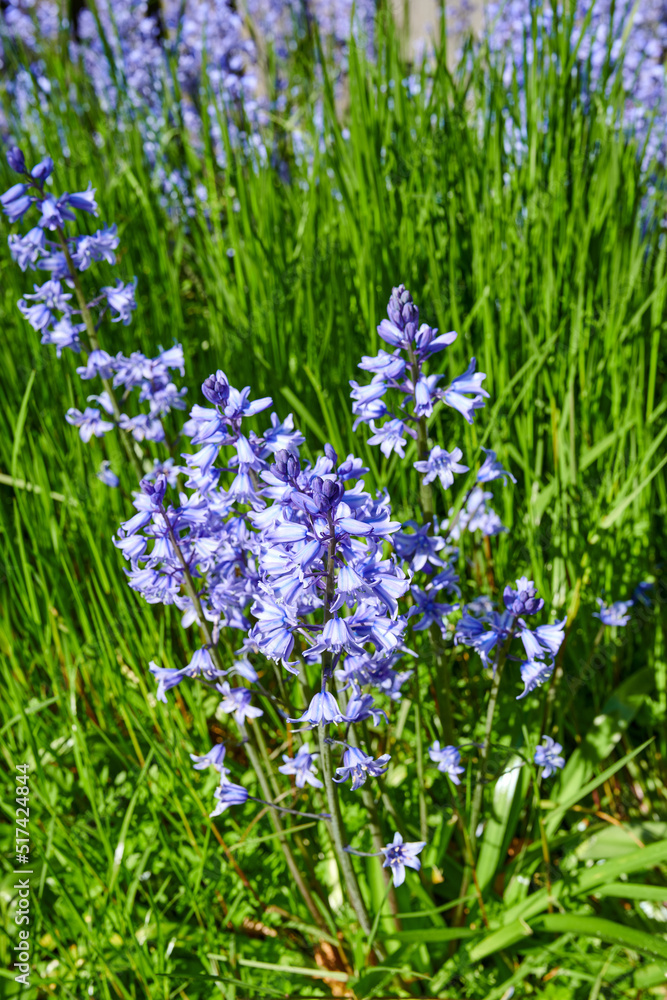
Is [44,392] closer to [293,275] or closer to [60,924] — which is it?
[293,275]

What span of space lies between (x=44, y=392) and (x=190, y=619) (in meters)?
1.63

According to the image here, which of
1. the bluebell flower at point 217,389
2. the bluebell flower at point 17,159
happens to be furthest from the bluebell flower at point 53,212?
the bluebell flower at point 217,389

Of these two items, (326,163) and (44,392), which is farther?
(326,163)

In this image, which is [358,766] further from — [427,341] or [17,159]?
[17,159]

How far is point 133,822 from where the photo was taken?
2371mm

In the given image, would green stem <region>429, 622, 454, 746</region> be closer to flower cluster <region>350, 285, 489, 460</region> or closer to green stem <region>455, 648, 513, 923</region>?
green stem <region>455, 648, 513, 923</region>

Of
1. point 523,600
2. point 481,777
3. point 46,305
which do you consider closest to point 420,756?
point 481,777

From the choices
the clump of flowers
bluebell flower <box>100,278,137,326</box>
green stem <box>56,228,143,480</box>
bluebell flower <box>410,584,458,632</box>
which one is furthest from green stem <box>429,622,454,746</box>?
bluebell flower <box>100,278,137,326</box>

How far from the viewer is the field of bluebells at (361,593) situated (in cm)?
158

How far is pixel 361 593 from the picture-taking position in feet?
4.31

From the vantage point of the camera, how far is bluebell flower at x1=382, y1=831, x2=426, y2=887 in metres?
1.68

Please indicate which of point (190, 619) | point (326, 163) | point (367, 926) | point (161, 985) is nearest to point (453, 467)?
point (190, 619)

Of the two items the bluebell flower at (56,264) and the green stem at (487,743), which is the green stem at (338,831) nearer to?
the green stem at (487,743)

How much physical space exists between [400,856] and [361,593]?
30.9 inches
